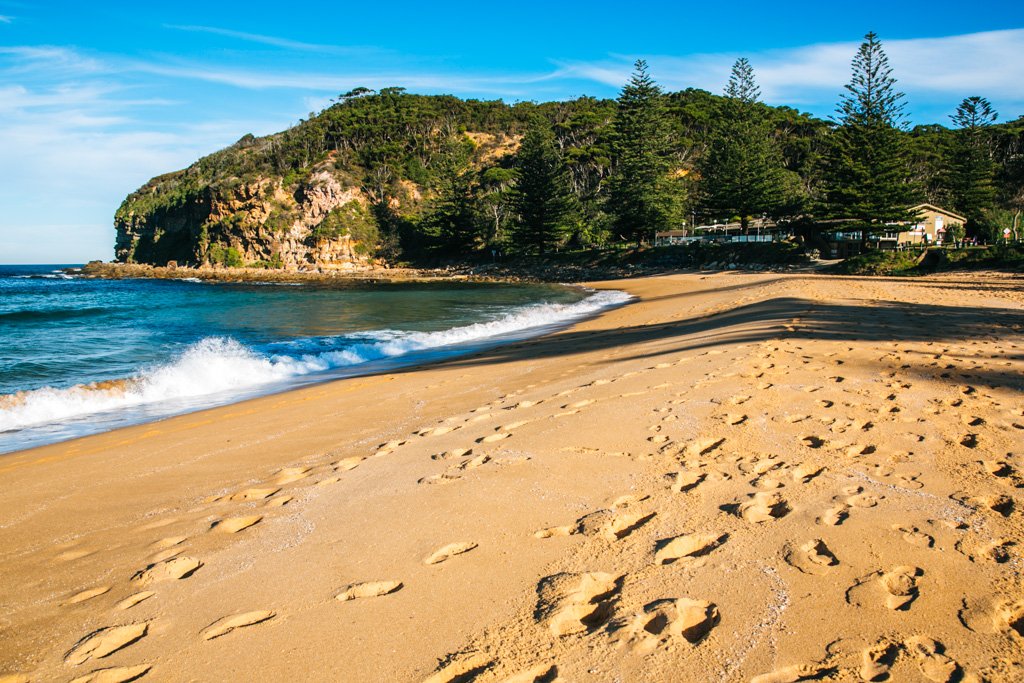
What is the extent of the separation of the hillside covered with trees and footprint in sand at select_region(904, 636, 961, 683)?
3503cm

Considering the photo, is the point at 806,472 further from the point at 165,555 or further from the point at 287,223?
the point at 287,223

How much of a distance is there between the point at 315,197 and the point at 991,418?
7164 cm

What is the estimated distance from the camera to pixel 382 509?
326 centimetres

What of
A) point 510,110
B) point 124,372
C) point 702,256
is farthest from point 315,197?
point 124,372

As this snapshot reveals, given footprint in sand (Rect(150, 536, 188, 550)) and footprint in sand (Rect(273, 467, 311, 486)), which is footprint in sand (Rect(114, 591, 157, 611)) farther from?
footprint in sand (Rect(273, 467, 311, 486))

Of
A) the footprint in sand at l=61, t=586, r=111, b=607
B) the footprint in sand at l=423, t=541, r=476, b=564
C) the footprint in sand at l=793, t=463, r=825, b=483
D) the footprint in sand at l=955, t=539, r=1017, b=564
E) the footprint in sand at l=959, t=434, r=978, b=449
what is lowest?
the footprint in sand at l=61, t=586, r=111, b=607

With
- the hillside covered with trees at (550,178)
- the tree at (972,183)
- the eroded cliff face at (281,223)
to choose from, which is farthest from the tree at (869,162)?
the eroded cliff face at (281,223)

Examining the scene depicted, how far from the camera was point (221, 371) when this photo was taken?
388 inches

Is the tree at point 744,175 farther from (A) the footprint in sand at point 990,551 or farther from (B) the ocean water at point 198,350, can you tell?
(A) the footprint in sand at point 990,551

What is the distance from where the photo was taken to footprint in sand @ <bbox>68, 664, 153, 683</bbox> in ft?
6.48

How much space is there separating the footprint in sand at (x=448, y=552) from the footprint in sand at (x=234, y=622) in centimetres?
68

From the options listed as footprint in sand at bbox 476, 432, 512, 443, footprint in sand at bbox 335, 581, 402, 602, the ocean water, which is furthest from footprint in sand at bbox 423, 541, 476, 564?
the ocean water

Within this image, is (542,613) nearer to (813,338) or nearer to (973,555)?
(973,555)

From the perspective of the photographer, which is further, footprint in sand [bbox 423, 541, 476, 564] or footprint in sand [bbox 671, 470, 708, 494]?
footprint in sand [bbox 671, 470, 708, 494]
